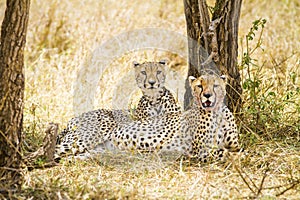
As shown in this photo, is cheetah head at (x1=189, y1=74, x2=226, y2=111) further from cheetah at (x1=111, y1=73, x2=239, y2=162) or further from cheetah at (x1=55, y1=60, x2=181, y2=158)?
cheetah at (x1=55, y1=60, x2=181, y2=158)

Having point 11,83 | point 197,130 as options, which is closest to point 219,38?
point 197,130

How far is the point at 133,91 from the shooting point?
20.6ft

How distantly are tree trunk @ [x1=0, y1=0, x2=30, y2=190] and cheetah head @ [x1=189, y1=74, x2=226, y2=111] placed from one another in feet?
4.27

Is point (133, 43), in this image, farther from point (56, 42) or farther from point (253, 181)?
point (253, 181)

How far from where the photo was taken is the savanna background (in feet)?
13.0

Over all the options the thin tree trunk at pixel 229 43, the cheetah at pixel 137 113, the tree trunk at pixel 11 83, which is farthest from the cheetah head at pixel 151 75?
the tree trunk at pixel 11 83

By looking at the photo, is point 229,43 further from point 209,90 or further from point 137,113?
point 137,113

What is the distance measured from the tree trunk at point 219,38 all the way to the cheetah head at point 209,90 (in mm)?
375

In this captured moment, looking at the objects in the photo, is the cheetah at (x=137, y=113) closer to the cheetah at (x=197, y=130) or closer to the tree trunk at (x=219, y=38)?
the cheetah at (x=197, y=130)

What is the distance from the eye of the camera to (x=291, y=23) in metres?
8.20

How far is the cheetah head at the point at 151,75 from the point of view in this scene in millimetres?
5266

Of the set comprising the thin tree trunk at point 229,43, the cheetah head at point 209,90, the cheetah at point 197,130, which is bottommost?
the cheetah at point 197,130

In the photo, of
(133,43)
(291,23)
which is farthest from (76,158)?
(291,23)

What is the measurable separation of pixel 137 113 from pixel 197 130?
775mm
